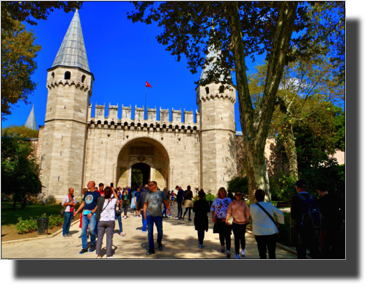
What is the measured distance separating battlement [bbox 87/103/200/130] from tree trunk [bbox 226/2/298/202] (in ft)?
53.1

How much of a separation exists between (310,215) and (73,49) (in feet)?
80.6

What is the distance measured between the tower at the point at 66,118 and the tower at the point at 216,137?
11096 millimetres

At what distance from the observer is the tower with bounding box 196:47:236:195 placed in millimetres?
21234

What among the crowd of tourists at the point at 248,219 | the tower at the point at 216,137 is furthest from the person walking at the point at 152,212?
the tower at the point at 216,137

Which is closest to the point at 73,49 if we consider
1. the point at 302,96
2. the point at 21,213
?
the point at 21,213

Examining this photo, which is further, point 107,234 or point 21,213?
point 21,213

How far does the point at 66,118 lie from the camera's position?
19.7 m

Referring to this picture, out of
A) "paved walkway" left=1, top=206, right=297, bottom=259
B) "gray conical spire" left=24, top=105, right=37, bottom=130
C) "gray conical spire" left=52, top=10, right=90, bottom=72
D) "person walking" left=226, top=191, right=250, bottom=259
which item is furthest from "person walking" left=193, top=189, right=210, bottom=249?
"gray conical spire" left=24, top=105, right=37, bottom=130

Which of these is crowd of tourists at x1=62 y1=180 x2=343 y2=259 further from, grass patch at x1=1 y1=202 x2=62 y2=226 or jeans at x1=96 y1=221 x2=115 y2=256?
grass patch at x1=1 y1=202 x2=62 y2=226

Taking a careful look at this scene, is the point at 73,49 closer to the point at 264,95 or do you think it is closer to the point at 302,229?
the point at 264,95

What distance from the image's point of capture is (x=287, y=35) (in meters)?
6.72

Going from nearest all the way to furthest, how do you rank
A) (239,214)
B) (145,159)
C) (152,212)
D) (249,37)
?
(239,214) → (152,212) → (249,37) → (145,159)

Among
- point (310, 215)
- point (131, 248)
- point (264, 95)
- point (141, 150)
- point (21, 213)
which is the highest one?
point (141, 150)
